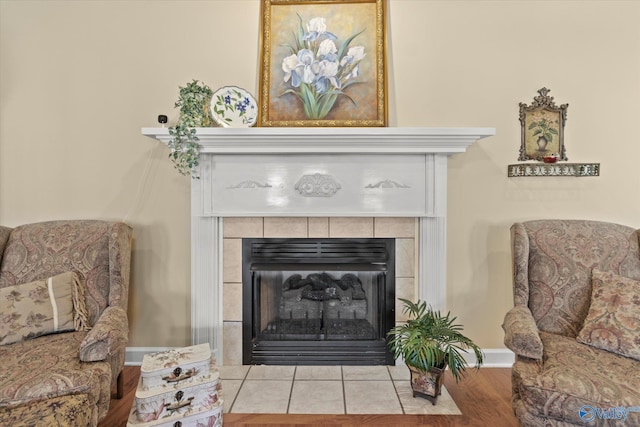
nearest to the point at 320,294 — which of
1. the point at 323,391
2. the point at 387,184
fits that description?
the point at 323,391

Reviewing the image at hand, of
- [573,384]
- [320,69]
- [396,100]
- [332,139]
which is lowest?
[573,384]

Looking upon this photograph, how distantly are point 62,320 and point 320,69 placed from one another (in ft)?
6.39

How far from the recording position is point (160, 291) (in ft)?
7.84

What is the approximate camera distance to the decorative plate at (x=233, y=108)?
6.98 feet

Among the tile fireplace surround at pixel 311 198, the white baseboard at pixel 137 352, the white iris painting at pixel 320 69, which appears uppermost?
the white iris painting at pixel 320 69

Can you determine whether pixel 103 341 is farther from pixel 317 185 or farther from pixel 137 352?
pixel 317 185

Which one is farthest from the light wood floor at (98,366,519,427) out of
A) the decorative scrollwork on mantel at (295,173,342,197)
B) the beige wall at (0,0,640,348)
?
the decorative scrollwork on mantel at (295,173,342,197)

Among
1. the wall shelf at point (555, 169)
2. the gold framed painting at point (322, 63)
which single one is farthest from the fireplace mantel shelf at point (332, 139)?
the wall shelf at point (555, 169)

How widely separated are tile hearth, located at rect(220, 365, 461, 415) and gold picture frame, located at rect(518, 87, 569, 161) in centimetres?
157

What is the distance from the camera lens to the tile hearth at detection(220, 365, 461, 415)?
1846 mm

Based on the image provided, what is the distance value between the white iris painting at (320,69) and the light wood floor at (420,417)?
166 centimetres

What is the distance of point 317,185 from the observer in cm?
213

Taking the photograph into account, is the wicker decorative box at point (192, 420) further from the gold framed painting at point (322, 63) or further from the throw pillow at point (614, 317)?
the throw pillow at point (614, 317)

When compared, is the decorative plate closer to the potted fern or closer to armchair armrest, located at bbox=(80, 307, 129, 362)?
armchair armrest, located at bbox=(80, 307, 129, 362)
